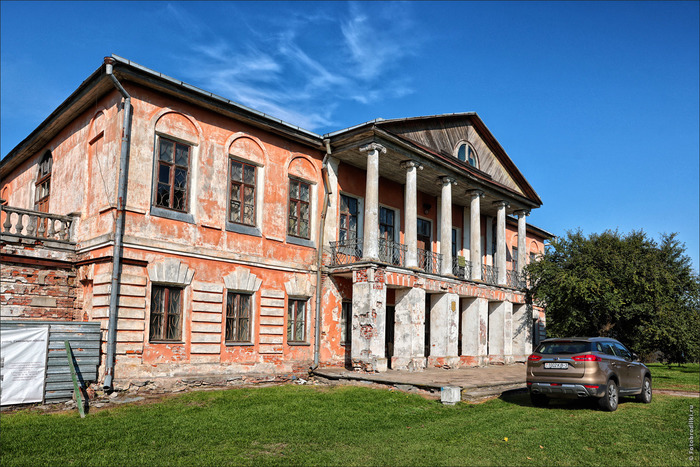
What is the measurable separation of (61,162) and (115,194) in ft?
16.6

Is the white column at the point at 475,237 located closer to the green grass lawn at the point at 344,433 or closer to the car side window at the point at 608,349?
the green grass lawn at the point at 344,433

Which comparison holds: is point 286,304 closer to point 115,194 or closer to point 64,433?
point 115,194

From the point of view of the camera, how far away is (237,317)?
1582cm

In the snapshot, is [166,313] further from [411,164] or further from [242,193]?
[411,164]

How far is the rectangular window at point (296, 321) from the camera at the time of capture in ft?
56.9

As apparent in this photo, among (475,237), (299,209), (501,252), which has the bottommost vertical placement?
(501,252)

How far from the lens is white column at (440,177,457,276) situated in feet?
67.9

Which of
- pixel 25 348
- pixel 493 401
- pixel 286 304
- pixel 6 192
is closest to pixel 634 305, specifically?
pixel 493 401

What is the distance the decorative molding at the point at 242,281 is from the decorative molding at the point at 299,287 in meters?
1.20

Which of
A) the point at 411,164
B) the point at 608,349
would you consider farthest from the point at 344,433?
the point at 411,164

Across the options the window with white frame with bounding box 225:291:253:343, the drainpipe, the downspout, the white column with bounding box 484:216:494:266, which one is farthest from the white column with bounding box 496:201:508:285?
the drainpipe

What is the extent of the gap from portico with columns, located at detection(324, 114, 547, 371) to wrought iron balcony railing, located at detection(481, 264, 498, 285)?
0.30 feet

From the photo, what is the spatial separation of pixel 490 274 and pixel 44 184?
63.5 ft

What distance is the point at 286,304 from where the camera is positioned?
56.2 ft
